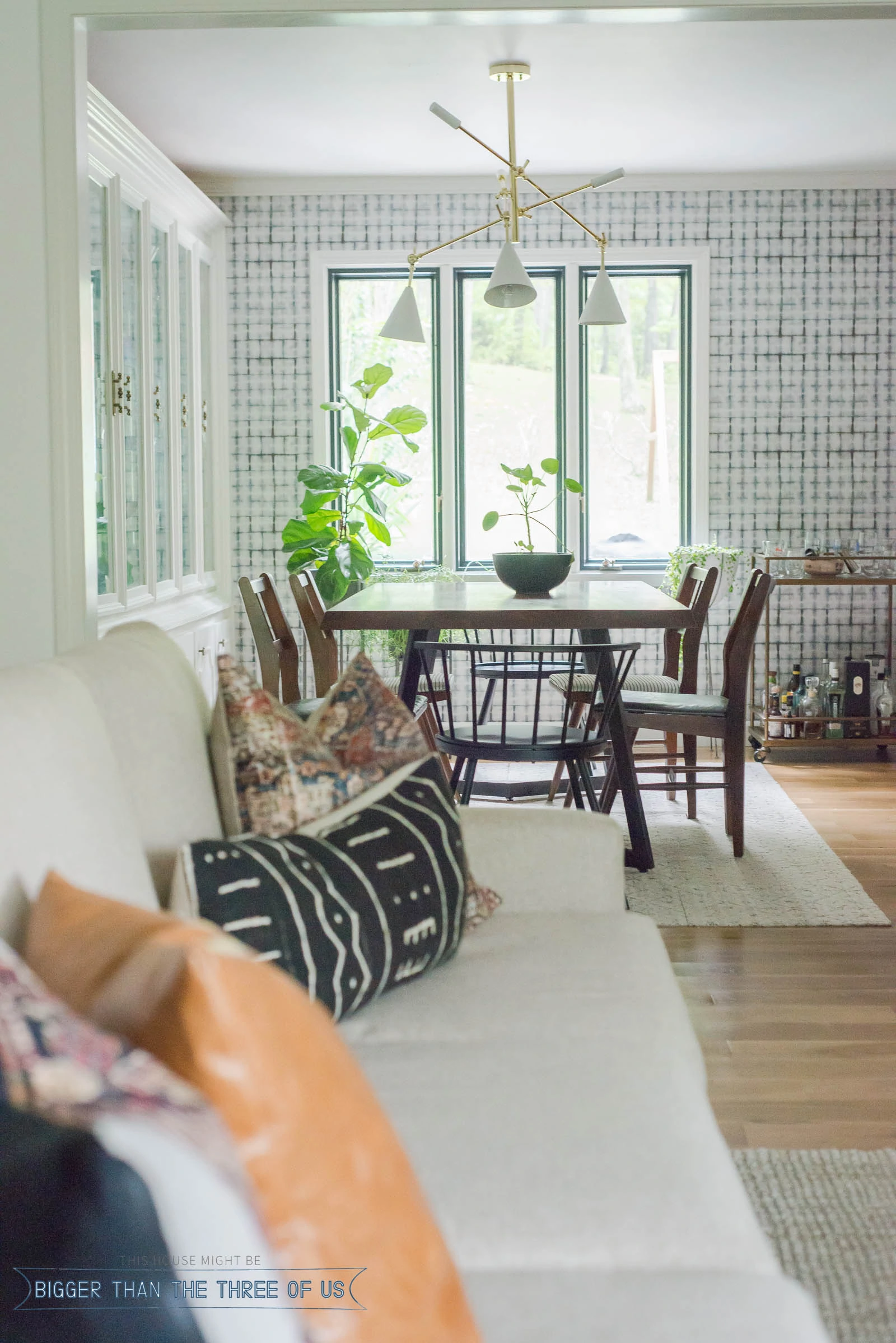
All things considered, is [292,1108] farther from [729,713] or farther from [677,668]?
[677,668]

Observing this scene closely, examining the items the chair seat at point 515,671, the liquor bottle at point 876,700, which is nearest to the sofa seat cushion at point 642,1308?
the chair seat at point 515,671

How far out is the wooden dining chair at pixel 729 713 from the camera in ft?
13.2

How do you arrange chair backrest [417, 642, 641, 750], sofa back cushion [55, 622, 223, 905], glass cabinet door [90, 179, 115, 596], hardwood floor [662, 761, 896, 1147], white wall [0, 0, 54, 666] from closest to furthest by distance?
sofa back cushion [55, 622, 223, 905] → hardwood floor [662, 761, 896, 1147] → white wall [0, 0, 54, 666] → chair backrest [417, 642, 641, 750] → glass cabinet door [90, 179, 115, 596]

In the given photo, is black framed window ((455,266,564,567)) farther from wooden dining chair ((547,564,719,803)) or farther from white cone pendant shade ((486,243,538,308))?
white cone pendant shade ((486,243,538,308))

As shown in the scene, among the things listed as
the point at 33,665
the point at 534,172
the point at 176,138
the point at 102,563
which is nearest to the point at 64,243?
the point at 102,563

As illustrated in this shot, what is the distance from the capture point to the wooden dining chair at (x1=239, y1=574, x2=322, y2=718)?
4051mm

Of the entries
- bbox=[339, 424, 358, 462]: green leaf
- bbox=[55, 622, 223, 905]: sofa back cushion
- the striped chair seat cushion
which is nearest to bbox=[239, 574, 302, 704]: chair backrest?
the striped chair seat cushion

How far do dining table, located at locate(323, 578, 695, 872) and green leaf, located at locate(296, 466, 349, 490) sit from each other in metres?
1.40

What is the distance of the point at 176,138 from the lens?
536 cm

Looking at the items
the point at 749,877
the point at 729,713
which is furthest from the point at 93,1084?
the point at 729,713

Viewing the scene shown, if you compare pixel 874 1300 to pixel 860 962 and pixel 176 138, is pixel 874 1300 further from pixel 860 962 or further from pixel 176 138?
pixel 176 138

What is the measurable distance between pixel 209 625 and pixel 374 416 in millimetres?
1391

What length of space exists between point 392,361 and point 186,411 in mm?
1255

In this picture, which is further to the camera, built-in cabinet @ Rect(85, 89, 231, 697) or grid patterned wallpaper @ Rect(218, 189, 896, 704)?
grid patterned wallpaper @ Rect(218, 189, 896, 704)
